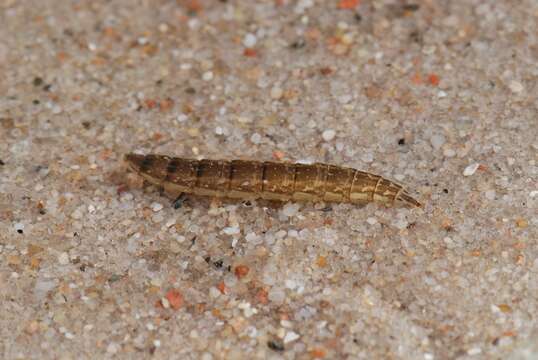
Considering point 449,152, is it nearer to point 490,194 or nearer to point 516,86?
point 490,194

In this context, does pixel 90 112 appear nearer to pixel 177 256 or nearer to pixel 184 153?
pixel 184 153

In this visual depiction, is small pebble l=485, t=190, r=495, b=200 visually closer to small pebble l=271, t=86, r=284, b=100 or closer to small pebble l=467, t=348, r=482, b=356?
small pebble l=467, t=348, r=482, b=356

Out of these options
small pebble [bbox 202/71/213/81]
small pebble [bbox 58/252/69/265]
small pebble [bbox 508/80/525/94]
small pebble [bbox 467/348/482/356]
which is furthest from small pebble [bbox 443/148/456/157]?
small pebble [bbox 58/252/69/265]

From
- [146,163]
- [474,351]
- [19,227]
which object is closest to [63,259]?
[19,227]

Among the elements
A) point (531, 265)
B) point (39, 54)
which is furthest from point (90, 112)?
point (531, 265)

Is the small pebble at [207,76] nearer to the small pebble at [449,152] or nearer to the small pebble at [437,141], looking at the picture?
the small pebble at [437,141]

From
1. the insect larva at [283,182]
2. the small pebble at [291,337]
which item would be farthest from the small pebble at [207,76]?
the small pebble at [291,337]
